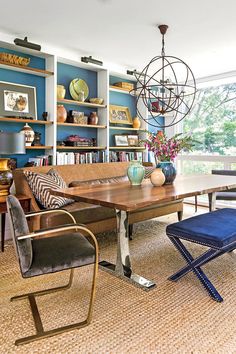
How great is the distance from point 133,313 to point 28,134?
9.35ft

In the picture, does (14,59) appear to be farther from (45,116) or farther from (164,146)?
(164,146)

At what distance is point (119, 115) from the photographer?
5520 millimetres

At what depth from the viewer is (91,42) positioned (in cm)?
405

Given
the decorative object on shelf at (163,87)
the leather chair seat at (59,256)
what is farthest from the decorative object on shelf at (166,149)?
the leather chair seat at (59,256)

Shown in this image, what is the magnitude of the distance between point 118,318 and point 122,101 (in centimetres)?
445

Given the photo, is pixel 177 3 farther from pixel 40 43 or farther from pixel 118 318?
pixel 118 318

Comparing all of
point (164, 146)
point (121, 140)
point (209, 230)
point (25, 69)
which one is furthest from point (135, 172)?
point (121, 140)

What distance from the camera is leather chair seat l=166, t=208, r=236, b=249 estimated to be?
216 centimetres

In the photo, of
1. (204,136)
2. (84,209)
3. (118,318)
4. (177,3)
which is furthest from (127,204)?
(204,136)

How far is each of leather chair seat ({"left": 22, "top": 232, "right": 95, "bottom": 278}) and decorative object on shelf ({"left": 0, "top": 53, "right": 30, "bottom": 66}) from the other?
2.75 m

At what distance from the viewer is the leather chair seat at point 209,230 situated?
2162 mm

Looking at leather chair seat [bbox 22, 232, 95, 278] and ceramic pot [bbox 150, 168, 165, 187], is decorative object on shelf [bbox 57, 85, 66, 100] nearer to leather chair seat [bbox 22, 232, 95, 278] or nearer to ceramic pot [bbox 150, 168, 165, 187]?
ceramic pot [bbox 150, 168, 165, 187]

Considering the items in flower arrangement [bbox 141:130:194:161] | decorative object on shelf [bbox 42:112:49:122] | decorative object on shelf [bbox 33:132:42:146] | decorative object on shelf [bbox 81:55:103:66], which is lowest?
flower arrangement [bbox 141:130:194:161]

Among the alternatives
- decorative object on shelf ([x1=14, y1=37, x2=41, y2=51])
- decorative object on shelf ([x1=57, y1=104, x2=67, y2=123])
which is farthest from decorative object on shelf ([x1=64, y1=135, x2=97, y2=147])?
decorative object on shelf ([x1=14, y1=37, x2=41, y2=51])
